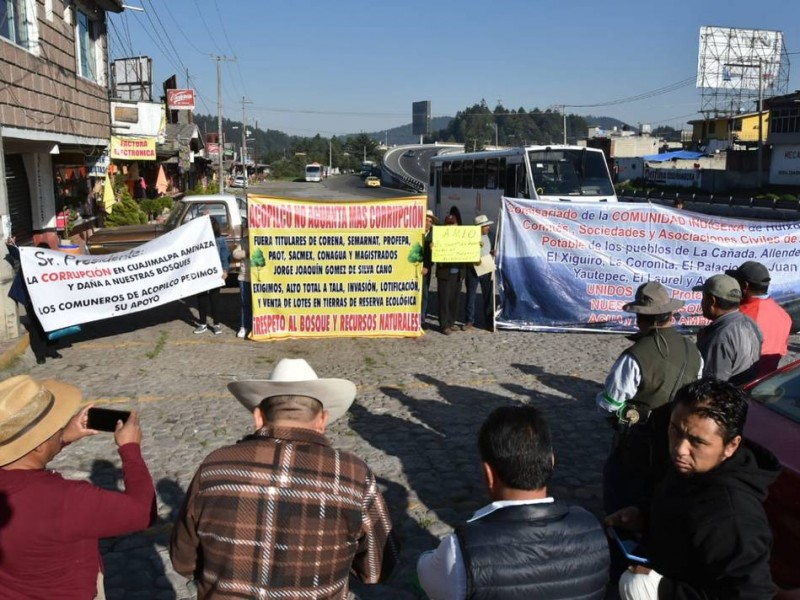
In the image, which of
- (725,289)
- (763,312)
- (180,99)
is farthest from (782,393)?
(180,99)

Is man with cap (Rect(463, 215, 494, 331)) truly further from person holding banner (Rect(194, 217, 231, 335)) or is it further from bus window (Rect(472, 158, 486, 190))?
bus window (Rect(472, 158, 486, 190))

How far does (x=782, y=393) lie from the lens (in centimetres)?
452

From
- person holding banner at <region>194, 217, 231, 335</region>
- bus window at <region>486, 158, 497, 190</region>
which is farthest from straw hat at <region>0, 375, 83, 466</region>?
bus window at <region>486, 158, 497, 190</region>

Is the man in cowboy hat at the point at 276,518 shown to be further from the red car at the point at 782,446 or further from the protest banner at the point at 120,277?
the protest banner at the point at 120,277

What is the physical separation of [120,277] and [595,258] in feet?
21.6

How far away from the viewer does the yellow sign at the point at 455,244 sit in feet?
34.8

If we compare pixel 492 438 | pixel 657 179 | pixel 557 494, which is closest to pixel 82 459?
pixel 557 494

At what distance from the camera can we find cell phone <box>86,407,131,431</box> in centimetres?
262

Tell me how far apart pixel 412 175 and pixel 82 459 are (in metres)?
71.6

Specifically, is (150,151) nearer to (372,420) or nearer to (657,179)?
(372,420)

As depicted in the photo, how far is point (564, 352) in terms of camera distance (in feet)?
32.5

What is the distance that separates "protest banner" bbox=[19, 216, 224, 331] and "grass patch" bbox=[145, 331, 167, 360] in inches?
22.0

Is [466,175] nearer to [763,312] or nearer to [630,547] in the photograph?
[763,312]

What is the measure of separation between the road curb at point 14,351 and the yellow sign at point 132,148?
13050mm
